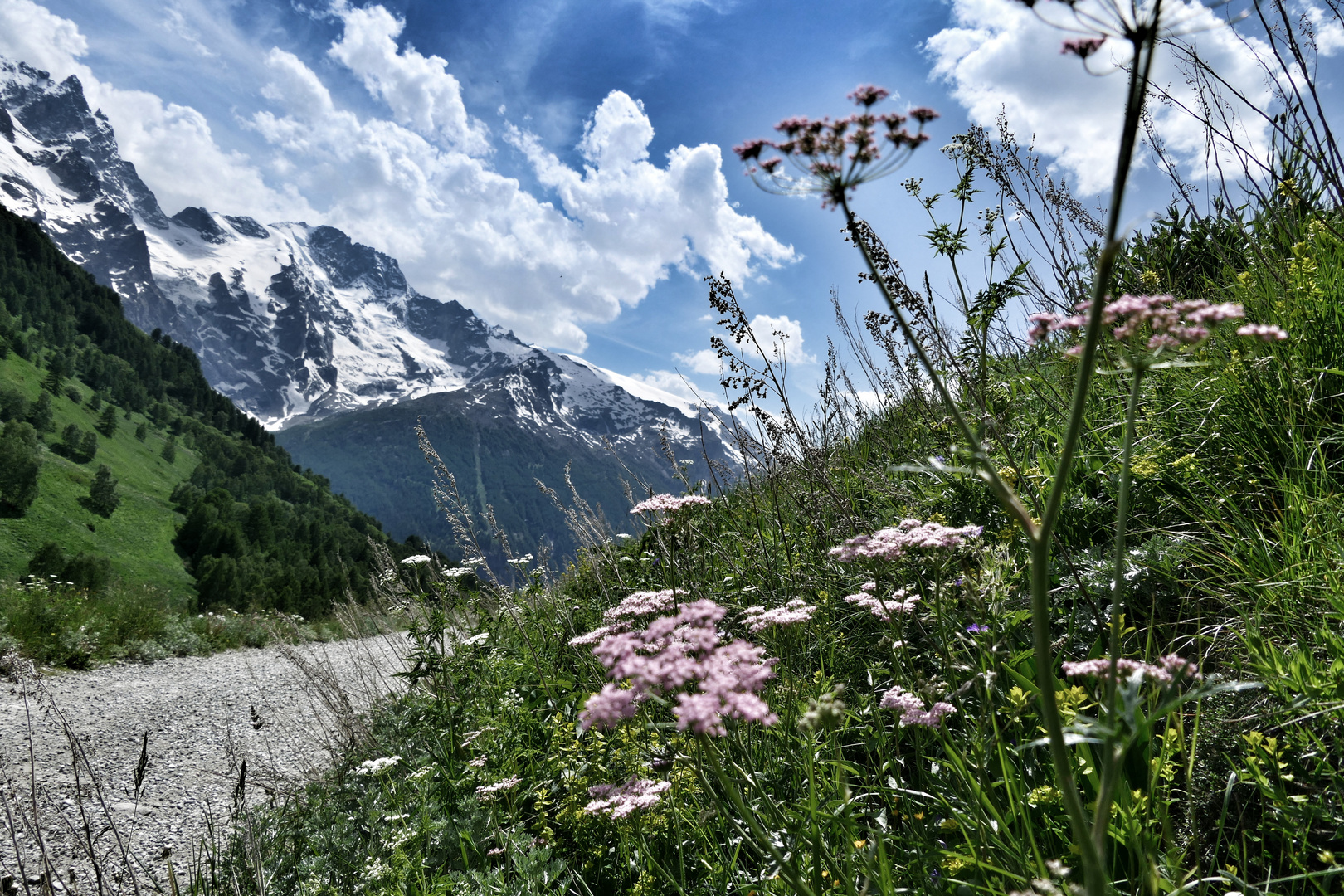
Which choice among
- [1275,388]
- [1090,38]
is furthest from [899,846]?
[1275,388]

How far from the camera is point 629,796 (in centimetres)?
219

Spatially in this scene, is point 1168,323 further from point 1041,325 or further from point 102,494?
point 102,494

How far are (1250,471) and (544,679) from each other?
4.76 meters

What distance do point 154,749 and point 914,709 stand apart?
980 centimetres

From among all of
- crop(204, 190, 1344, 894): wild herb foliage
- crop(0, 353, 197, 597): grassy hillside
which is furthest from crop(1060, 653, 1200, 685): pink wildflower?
crop(0, 353, 197, 597): grassy hillside

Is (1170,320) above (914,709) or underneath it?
above

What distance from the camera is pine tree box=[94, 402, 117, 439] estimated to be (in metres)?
81.7

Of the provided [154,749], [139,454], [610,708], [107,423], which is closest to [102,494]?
[139,454]

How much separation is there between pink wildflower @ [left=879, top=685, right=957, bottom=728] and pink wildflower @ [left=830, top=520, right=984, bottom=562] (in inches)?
18.7

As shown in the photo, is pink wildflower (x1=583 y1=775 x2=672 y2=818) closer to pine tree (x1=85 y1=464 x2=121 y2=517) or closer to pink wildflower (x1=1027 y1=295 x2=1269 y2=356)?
pink wildflower (x1=1027 y1=295 x2=1269 y2=356)

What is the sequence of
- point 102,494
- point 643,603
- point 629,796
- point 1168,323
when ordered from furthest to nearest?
point 102,494
point 643,603
point 629,796
point 1168,323

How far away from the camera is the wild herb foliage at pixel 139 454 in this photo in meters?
45.3

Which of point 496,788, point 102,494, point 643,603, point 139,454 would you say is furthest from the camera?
point 139,454

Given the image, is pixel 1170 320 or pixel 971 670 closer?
pixel 1170 320
